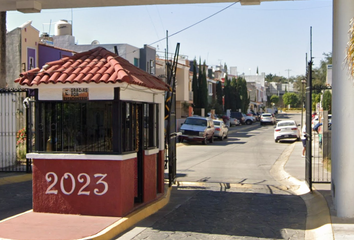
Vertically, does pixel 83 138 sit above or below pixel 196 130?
above

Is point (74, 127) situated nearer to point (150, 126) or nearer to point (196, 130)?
point (150, 126)

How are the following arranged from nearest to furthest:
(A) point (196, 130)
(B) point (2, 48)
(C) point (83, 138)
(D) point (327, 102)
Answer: (C) point (83, 138) < (B) point (2, 48) < (A) point (196, 130) < (D) point (327, 102)

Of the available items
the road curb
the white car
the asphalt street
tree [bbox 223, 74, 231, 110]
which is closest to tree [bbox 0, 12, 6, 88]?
the asphalt street

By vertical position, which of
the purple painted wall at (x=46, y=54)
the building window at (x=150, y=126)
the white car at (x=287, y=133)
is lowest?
the white car at (x=287, y=133)

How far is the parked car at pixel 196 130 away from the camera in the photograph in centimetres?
3067

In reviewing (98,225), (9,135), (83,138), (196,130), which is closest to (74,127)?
(83,138)

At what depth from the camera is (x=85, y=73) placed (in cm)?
833

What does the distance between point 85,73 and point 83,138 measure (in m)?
1.23

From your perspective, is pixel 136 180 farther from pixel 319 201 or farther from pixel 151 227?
pixel 319 201

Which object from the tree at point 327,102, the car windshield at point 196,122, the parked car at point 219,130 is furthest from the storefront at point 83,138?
the tree at point 327,102

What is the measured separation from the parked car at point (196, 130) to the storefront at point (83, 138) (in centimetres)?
2176

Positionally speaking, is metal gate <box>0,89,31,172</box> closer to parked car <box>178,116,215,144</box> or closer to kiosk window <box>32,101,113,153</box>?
kiosk window <box>32,101,113,153</box>

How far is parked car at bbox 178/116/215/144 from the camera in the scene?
3067cm

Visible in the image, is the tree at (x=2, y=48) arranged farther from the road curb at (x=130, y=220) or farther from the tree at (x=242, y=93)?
the tree at (x=242, y=93)
